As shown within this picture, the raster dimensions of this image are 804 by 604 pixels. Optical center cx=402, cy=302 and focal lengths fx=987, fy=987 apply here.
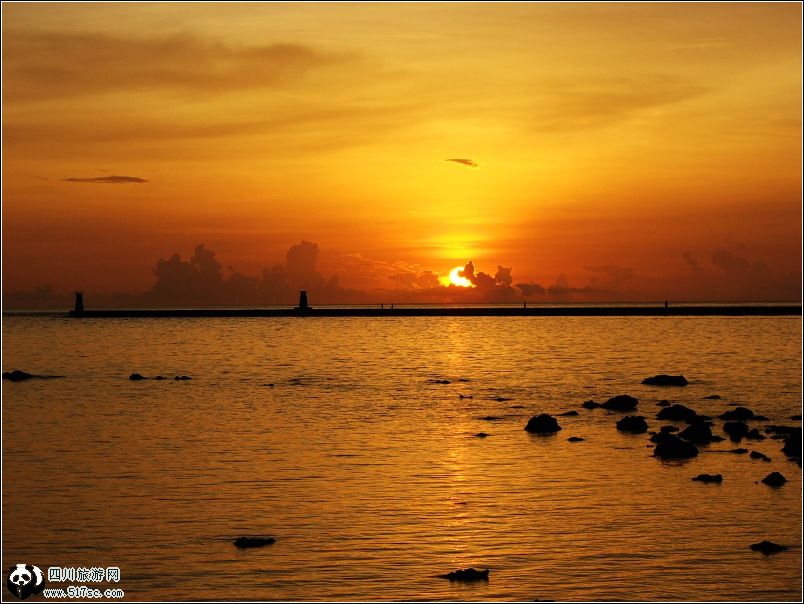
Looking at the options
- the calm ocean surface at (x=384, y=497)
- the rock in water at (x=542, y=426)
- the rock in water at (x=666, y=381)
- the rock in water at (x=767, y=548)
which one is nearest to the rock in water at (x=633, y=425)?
the calm ocean surface at (x=384, y=497)

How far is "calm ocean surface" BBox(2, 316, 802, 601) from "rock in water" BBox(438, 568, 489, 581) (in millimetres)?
238

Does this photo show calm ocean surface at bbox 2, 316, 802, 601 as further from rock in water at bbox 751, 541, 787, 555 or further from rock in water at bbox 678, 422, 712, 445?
rock in water at bbox 678, 422, 712, 445

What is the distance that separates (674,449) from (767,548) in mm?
11146

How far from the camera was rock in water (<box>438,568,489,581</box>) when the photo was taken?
18.2 meters

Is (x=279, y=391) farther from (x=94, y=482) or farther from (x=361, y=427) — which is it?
(x=94, y=482)

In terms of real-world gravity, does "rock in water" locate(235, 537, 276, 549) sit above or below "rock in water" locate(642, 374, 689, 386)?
below

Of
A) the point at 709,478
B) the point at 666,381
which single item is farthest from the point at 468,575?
the point at 666,381

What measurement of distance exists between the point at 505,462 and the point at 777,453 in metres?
8.90

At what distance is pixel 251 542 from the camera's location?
2053cm

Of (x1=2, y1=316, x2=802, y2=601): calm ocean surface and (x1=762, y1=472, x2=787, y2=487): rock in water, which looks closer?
(x1=2, y1=316, x2=802, y2=601): calm ocean surface

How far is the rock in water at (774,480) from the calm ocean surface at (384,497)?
0.41 metres

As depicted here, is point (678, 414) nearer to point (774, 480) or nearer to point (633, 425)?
point (633, 425)

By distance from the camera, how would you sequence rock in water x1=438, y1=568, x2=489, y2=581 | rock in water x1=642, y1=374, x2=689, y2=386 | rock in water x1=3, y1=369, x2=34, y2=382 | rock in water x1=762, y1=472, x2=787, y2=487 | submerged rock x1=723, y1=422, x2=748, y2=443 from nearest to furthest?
rock in water x1=438, y1=568, x2=489, y2=581
rock in water x1=762, y1=472, x2=787, y2=487
submerged rock x1=723, y1=422, x2=748, y2=443
rock in water x1=642, y1=374, x2=689, y2=386
rock in water x1=3, y1=369, x2=34, y2=382

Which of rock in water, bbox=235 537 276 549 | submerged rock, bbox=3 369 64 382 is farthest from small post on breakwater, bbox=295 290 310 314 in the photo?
rock in water, bbox=235 537 276 549
